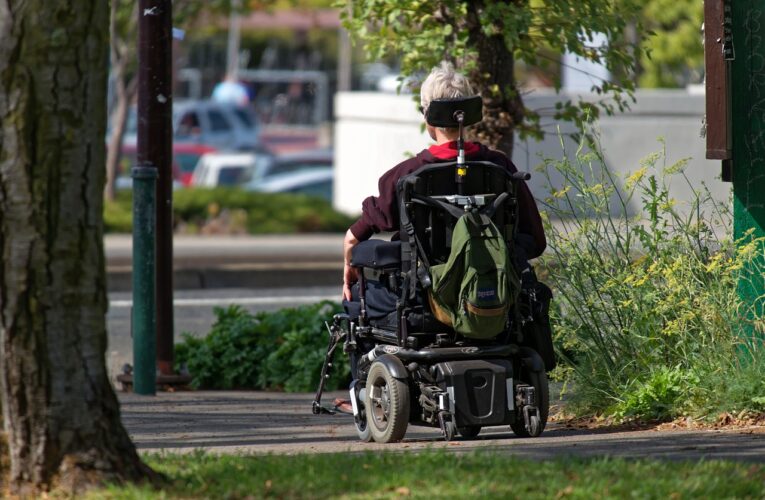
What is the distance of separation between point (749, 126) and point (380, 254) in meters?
1.99

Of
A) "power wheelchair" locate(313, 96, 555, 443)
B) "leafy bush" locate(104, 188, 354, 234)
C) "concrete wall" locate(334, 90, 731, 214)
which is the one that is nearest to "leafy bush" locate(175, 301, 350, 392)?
"power wheelchair" locate(313, 96, 555, 443)

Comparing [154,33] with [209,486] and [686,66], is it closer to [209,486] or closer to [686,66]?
[209,486]

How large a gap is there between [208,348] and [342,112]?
14.3m

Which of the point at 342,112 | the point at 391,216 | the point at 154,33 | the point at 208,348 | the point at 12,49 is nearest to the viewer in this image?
the point at 12,49

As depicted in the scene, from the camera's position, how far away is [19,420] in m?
4.37

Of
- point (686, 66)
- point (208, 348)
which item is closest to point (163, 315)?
point (208, 348)

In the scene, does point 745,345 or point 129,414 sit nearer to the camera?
point 745,345

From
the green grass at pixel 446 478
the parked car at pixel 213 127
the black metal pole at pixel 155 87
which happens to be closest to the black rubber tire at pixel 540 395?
the green grass at pixel 446 478

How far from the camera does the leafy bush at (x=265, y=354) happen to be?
8.78 metres

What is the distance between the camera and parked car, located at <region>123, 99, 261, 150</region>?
35156 mm

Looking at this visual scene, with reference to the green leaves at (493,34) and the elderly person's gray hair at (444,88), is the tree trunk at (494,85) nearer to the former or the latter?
the green leaves at (493,34)

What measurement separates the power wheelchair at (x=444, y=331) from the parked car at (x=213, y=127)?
Result: 94.3ft

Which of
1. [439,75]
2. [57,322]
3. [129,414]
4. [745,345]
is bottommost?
[129,414]

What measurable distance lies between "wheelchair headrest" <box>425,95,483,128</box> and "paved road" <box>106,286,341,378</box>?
5.40 meters
